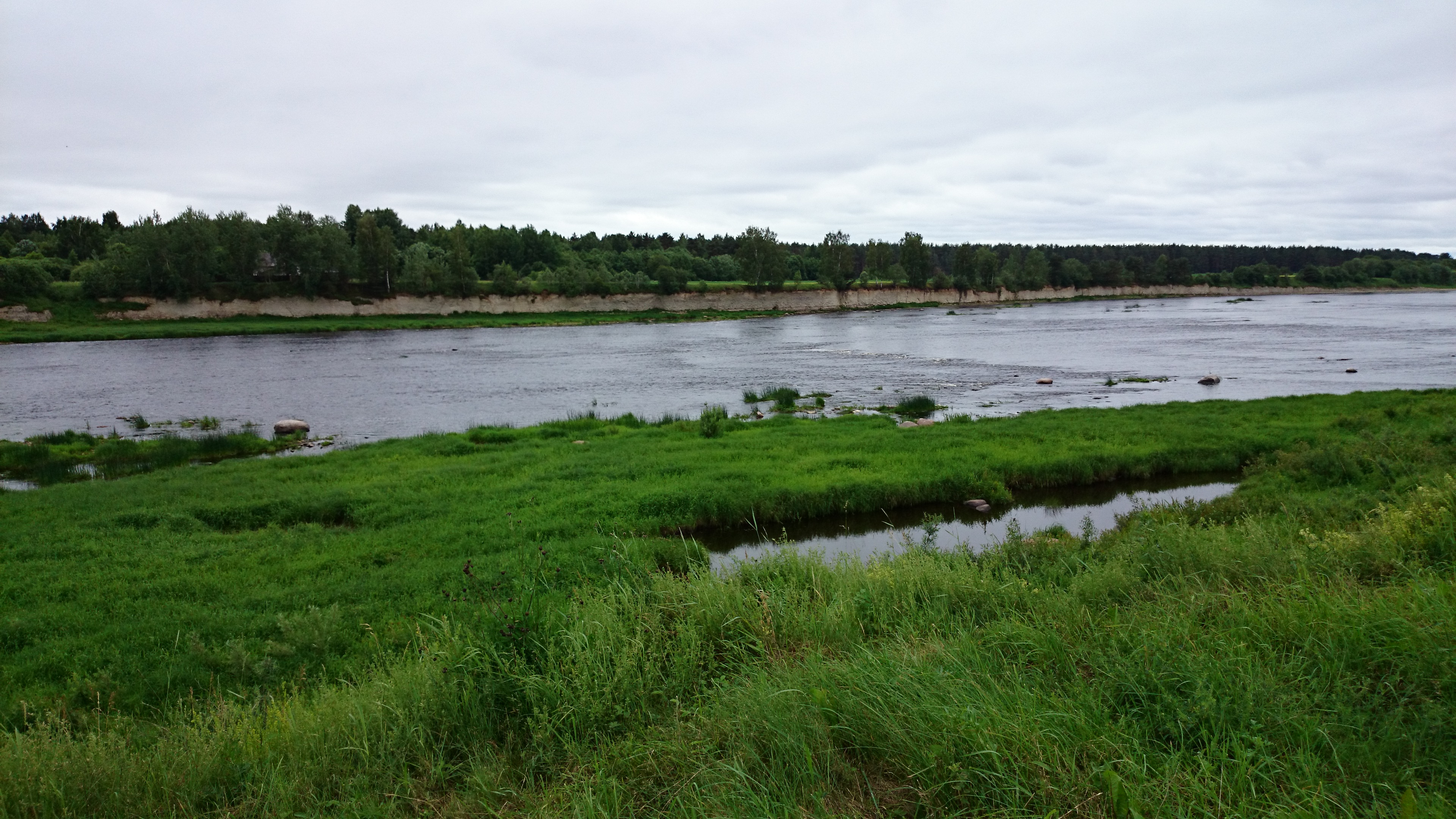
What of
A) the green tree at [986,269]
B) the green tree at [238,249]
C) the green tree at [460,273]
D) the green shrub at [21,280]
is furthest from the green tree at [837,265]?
the green shrub at [21,280]

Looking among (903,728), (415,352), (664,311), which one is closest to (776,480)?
(903,728)

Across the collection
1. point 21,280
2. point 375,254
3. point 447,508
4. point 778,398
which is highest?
point 375,254

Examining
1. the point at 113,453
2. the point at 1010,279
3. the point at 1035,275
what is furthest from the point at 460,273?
the point at 1035,275

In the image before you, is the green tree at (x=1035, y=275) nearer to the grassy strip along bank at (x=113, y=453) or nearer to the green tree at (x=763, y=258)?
the green tree at (x=763, y=258)

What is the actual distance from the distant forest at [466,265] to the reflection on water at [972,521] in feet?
309

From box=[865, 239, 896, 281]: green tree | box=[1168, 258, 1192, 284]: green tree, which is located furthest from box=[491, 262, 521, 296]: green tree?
box=[1168, 258, 1192, 284]: green tree

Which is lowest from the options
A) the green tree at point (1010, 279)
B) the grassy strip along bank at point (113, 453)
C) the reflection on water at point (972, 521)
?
the reflection on water at point (972, 521)

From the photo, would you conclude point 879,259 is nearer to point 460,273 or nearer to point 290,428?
point 460,273

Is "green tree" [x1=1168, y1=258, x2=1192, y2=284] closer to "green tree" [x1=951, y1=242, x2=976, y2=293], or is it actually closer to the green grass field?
"green tree" [x1=951, y1=242, x2=976, y2=293]

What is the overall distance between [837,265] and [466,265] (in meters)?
64.2

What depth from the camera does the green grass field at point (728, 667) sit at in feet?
13.9

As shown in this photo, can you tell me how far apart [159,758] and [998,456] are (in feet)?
52.4

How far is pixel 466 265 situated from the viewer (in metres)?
104

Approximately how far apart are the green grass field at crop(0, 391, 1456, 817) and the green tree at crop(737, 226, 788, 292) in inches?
4796
